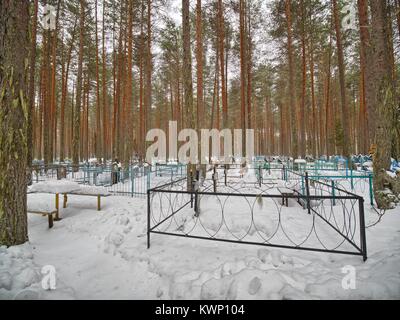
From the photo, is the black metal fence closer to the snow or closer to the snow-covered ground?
the snow-covered ground

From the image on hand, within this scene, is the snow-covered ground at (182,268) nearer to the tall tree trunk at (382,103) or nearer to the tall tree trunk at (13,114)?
the tall tree trunk at (13,114)

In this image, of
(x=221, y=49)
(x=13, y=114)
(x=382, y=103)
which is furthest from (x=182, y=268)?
(x=221, y=49)

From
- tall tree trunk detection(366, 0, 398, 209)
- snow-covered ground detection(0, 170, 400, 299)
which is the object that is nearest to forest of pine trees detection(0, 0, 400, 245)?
tall tree trunk detection(366, 0, 398, 209)

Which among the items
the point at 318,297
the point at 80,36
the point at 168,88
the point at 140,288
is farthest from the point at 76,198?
the point at 168,88

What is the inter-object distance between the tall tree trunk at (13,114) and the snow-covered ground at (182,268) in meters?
0.55

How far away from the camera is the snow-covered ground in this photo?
2455mm

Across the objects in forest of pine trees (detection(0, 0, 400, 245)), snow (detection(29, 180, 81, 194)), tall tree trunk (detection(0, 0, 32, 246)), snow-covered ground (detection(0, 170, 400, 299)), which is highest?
forest of pine trees (detection(0, 0, 400, 245))

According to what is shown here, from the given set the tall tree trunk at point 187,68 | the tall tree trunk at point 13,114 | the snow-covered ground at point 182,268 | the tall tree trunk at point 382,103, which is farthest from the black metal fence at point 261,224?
the tall tree trunk at point 13,114

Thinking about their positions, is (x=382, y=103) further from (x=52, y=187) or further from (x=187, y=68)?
(x=52, y=187)

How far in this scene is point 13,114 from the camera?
362 centimetres

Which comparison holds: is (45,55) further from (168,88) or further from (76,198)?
(168,88)

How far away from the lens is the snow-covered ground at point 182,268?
2455 mm

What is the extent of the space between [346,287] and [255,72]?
18.1 metres

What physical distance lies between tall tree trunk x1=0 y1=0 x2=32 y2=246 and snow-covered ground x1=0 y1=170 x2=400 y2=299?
21.6 inches
